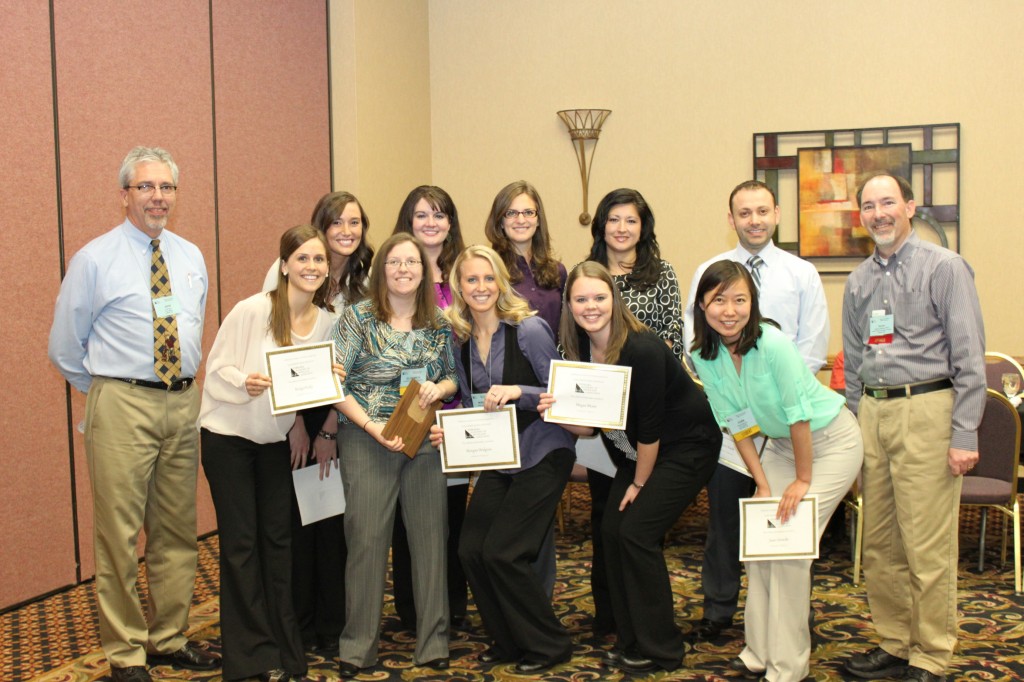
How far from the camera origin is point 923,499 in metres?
3.24

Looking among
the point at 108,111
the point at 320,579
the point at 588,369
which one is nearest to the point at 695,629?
the point at 588,369

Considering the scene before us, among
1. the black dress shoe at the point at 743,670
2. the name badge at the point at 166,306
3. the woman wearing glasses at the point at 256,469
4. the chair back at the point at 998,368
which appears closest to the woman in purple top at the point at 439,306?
the woman wearing glasses at the point at 256,469

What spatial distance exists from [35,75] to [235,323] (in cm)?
186

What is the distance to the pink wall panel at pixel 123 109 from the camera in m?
4.55

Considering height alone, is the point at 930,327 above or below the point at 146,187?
below

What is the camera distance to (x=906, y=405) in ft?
10.7

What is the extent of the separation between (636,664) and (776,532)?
0.71m

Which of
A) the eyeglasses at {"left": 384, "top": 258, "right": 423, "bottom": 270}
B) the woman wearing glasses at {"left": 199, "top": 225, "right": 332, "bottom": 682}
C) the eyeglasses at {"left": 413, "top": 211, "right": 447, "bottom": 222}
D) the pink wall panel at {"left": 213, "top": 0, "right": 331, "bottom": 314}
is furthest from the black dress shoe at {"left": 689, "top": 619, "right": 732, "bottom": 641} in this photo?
the pink wall panel at {"left": 213, "top": 0, "right": 331, "bottom": 314}

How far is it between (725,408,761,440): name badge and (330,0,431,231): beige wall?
150 inches

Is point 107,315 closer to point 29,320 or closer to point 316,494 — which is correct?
point 316,494

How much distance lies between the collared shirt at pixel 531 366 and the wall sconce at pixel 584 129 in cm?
391

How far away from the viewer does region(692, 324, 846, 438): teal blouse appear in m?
3.17

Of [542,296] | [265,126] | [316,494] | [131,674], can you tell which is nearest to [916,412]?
[542,296]

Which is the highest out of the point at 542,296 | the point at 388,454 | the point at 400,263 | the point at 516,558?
the point at 400,263
